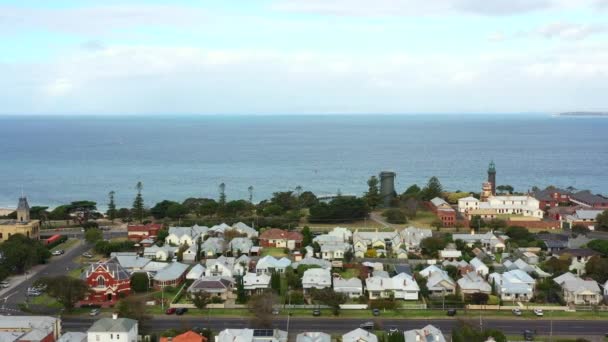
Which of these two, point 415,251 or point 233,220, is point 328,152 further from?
point 415,251

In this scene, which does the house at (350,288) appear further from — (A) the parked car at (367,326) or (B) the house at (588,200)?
(B) the house at (588,200)

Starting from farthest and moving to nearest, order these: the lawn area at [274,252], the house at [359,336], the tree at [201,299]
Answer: the lawn area at [274,252], the tree at [201,299], the house at [359,336]

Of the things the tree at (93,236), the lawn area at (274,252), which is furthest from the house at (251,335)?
the tree at (93,236)

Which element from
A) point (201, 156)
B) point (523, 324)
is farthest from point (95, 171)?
point (523, 324)

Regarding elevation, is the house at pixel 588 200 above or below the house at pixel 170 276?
above

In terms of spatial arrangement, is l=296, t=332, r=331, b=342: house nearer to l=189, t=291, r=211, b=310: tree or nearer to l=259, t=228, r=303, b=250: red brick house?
l=189, t=291, r=211, b=310: tree

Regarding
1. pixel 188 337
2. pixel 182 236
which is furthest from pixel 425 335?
pixel 182 236
